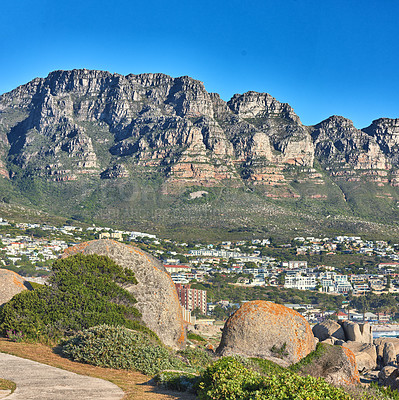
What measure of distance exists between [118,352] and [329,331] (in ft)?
56.1

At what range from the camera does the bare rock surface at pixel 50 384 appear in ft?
33.3

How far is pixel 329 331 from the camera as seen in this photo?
28.3 m

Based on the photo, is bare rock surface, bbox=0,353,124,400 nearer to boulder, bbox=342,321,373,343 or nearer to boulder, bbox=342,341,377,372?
boulder, bbox=342,341,377,372

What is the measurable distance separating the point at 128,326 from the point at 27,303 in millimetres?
3246

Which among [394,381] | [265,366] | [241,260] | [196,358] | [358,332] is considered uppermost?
[265,366]

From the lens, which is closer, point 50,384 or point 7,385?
point 7,385

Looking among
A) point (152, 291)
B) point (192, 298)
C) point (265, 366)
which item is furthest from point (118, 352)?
point (192, 298)

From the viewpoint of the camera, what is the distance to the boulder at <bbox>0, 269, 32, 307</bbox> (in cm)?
1928

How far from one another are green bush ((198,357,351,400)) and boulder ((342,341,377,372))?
15.3m

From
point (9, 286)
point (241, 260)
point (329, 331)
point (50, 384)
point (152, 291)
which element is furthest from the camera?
point (241, 260)

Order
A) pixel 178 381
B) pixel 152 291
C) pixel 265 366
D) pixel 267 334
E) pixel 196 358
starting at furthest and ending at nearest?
pixel 152 291, pixel 267 334, pixel 196 358, pixel 265 366, pixel 178 381

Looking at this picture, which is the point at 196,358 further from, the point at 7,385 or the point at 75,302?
the point at 7,385

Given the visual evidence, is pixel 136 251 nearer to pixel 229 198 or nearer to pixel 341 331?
pixel 341 331

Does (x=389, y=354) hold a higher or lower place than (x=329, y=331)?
lower
